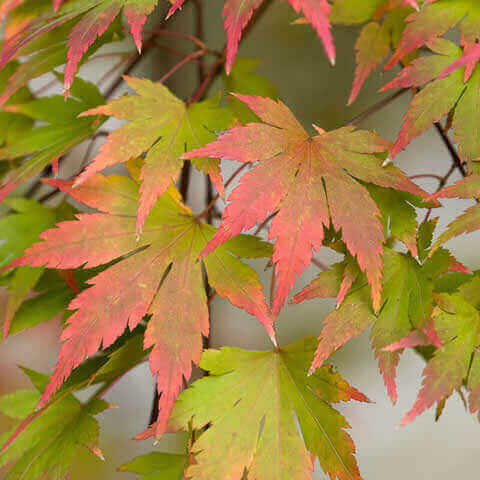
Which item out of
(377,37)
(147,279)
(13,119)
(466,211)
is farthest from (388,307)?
(13,119)

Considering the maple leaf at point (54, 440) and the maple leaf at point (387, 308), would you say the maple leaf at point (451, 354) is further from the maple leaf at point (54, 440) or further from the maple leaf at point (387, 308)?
the maple leaf at point (54, 440)

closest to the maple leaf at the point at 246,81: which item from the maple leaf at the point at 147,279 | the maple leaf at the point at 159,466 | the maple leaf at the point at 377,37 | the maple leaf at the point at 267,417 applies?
the maple leaf at the point at 377,37

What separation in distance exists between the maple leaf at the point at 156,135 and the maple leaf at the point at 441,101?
0.64 feet

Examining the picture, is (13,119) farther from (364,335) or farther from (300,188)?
(364,335)

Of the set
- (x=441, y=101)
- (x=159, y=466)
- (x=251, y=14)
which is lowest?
(x=159, y=466)

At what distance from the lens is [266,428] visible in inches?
17.7

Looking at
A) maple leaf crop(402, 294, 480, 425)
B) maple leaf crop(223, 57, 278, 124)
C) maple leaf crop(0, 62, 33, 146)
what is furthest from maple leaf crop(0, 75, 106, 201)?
maple leaf crop(402, 294, 480, 425)

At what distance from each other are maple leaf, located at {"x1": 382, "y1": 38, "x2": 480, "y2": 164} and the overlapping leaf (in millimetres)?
117

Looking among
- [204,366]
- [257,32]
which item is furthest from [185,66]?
[204,366]

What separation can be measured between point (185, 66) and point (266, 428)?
2.87 ft

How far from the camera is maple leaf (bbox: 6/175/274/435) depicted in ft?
1.36

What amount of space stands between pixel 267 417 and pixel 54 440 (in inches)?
10.3

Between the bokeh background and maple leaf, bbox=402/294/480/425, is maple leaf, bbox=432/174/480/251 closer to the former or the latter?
maple leaf, bbox=402/294/480/425

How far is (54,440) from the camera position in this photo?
0.52m
